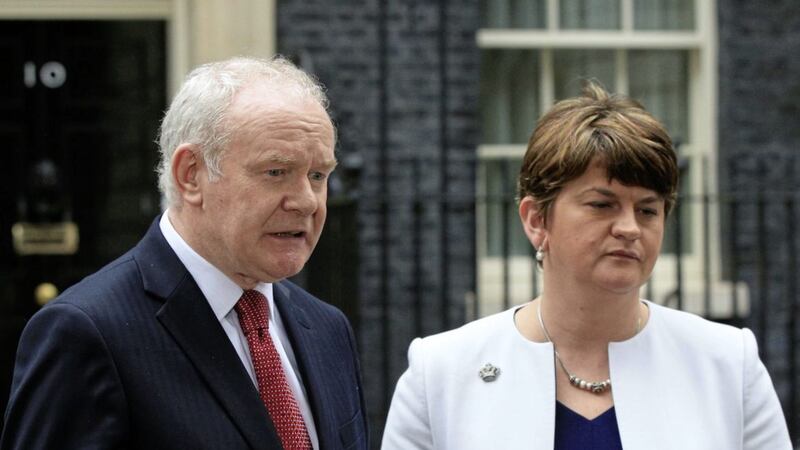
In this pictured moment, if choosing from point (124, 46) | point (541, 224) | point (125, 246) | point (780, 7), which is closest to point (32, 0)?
point (124, 46)

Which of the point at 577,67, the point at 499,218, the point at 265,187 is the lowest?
the point at 499,218

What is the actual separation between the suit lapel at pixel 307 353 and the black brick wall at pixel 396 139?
3.87m

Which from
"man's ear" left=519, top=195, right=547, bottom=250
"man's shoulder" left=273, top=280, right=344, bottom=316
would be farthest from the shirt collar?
"man's ear" left=519, top=195, right=547, bottom=250

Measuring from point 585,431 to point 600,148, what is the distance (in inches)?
24.1

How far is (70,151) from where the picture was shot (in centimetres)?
730

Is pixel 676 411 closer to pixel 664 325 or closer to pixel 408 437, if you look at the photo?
pixel 664 325

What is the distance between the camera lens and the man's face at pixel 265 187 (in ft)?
8.72

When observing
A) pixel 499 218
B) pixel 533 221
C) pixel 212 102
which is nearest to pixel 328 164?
pixel 212 102

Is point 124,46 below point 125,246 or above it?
above

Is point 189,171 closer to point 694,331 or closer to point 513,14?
point 694,331

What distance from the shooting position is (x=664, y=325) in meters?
3.16

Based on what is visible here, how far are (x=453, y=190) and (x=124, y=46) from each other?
190 centimetres

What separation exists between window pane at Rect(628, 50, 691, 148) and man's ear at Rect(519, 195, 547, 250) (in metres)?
→ 4.52

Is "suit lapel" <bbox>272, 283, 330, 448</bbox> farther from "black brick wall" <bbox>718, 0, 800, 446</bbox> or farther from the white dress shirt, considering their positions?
"black brick wall" <bbox>718, 0, 800, 446</bbox>
